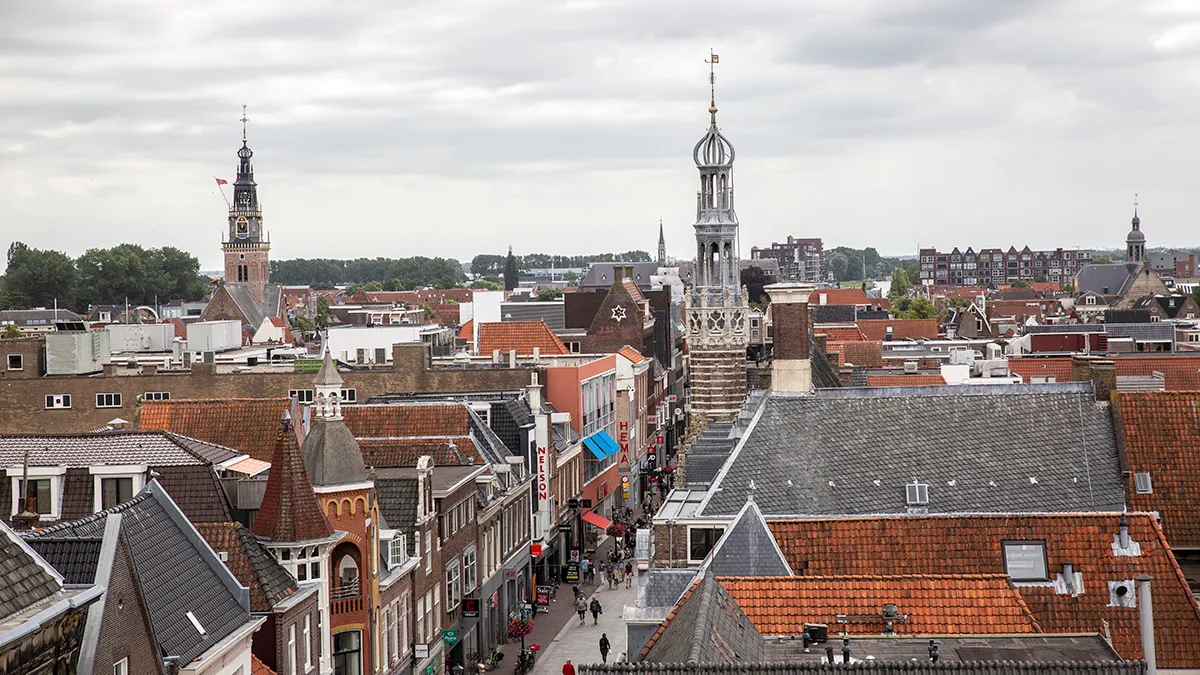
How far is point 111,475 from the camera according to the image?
3859 centimetres

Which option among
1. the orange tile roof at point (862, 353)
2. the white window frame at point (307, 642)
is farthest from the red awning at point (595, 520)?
the white window frame at point (307, 642)

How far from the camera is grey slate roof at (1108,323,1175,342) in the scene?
95.4 metres

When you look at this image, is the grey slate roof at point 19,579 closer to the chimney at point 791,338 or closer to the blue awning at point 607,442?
the chimney at point 791,338

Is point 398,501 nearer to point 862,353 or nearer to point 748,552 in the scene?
point 748,552

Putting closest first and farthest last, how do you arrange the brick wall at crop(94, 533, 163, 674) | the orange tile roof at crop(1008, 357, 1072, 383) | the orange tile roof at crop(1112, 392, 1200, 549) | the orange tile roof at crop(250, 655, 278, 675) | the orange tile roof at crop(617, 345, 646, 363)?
the brick wall at crop(94, 533, 163, 674)
the orange tile roof at crop(250, 655, 278, 675)
the orange tile roof at crop(1112, 392, 1200, 549)
the orange tile roof at crop(1008, 357, 1072, 383)
the orange tile roof at crop(617, 345, 646, 363)

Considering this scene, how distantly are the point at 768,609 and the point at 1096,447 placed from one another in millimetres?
14934

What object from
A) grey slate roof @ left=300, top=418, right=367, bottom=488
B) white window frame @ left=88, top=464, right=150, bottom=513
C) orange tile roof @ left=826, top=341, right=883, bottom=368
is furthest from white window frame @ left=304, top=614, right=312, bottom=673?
orange tile roof @ left=826, top=341, right=883, bottom=368

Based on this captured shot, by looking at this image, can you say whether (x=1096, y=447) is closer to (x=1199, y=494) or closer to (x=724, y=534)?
(x=1199, y=494)

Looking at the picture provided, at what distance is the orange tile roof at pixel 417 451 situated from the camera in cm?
5044

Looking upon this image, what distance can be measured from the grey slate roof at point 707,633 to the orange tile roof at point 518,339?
63.4 meters

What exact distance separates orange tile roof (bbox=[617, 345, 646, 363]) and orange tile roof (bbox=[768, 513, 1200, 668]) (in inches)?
2485

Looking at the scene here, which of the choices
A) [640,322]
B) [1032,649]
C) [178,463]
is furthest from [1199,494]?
[640,322]

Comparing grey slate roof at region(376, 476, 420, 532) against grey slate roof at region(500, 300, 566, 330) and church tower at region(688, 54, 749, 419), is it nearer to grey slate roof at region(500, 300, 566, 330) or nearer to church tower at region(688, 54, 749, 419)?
church tower at region(688, 54, 749, 419)

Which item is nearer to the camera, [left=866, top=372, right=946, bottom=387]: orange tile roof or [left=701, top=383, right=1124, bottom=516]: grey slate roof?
[left=701, top=383, right=1124, bottom=516]: grey slate roof
